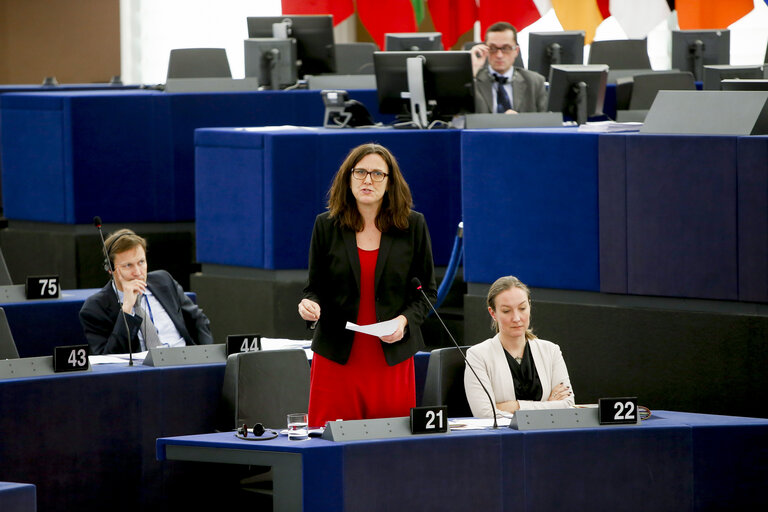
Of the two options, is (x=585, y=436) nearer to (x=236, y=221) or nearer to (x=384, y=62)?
(x=236, y=221)

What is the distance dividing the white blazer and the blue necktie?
394 centimetres

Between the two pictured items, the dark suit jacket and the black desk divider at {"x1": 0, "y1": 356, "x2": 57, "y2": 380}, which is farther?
the dark suit jacket

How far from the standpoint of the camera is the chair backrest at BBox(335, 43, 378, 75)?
11688 mm

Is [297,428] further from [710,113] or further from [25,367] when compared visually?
[710,113]

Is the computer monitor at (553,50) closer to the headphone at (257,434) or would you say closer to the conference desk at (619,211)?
the conference desk at (619,211)

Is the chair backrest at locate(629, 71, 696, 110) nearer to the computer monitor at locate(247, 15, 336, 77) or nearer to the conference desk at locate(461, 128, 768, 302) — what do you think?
the computer monitor at locate(247, 15, 336, 77)

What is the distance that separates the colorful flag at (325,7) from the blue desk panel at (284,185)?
6.42 m

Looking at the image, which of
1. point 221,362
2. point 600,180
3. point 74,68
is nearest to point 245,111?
point 600,180

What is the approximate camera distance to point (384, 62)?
781 cm

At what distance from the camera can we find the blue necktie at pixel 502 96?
8391 millimetres

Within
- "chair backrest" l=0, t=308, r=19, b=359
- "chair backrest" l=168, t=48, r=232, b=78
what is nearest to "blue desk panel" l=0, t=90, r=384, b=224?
"chair backrest" l=168, t=48, r=232, b=78

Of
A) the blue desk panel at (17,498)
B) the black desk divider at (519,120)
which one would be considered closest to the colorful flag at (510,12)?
the black desk divider at (519,120)

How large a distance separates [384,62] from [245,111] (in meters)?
1.19

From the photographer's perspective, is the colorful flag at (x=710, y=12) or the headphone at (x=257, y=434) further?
the colorful flag at (x=710, y=12)
